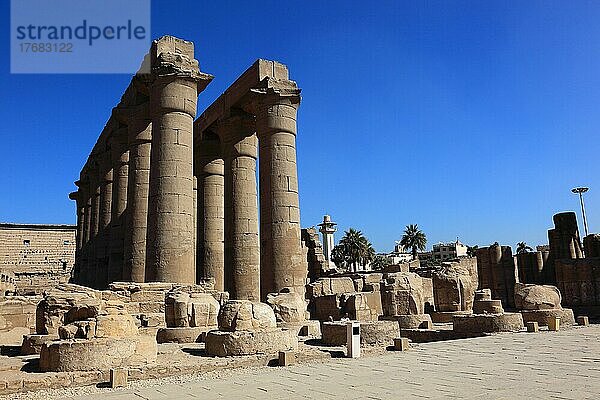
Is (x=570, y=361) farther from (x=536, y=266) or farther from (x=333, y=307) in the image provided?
(x=536, y=266)

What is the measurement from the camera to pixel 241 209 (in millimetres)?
20000

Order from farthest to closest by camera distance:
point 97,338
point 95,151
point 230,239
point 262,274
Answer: point 95,151
point 230,239
point 262,274
point 97,338

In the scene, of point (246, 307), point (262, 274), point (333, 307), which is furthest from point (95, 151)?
point (246, 307)

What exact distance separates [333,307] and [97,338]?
7588 mm

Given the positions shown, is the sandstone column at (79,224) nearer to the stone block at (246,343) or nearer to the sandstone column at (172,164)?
the sandstone column at (172,164)

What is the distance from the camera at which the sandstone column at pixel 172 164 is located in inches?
610

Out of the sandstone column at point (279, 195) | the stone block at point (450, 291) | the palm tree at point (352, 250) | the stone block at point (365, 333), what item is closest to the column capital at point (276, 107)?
the sandstone column at point (279, 195)

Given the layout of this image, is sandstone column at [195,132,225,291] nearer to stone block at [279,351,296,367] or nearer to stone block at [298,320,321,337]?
stone block at [298,320,321,337]

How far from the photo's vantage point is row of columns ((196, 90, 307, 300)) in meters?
17.5

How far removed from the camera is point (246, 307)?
1002cm

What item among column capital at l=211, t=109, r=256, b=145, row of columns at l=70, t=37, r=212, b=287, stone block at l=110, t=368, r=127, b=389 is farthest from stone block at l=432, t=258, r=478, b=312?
stone block at l=110, t=368, r=127, b=389

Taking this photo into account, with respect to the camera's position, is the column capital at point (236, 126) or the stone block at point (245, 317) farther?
the column capital at point (236, 126)

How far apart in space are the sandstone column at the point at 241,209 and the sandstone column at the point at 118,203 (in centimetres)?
457

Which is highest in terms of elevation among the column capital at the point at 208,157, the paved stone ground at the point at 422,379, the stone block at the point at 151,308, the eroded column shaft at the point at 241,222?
the column capital at the point at 208,157
